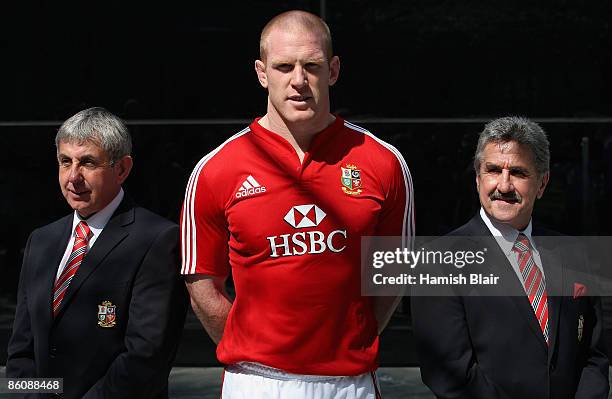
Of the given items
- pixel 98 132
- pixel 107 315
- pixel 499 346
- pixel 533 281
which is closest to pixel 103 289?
pixel 107 315

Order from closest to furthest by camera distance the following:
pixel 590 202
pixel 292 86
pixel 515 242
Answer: pixel 292 86 → pixel 515 242 → pixel 590 202

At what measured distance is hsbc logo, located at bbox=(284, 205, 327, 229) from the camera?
4465mm

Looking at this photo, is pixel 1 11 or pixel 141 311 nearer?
pixel 141 311

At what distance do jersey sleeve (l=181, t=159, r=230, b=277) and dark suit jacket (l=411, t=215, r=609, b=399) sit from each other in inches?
30.9

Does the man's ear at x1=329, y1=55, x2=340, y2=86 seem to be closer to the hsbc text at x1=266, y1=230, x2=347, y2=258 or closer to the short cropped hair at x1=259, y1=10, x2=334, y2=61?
the short cropped hair at x1=259, y1=10, x2=334, y2=61

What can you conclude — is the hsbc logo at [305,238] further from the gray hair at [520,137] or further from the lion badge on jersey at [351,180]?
the gray hair at [520,137]

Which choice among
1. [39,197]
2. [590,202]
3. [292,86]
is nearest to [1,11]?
[39,197]

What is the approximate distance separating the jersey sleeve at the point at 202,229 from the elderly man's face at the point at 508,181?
3.34 feet

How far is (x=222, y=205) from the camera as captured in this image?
461cm

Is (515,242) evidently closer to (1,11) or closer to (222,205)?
(222,205)

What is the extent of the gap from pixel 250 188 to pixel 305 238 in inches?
11.3

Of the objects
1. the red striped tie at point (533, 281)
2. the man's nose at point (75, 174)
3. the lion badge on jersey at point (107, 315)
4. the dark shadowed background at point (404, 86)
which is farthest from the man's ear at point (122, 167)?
the dark shadowed background at point (404, 86)

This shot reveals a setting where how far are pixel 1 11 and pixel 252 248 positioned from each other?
4.99 meters

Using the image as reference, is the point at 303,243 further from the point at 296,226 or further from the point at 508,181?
the point at 508,181
